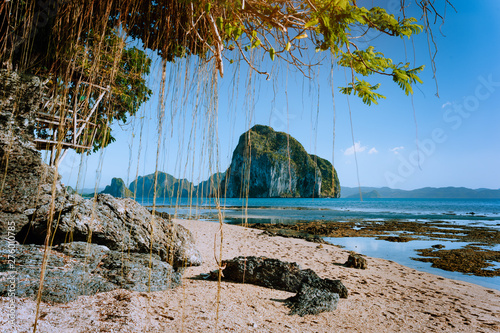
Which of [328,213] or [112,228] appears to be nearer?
[112,228]

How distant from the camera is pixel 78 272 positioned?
218 cm

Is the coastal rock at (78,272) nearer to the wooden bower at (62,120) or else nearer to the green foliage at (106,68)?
the wooden bower at (62,120)

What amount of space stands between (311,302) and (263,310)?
1.75 ft

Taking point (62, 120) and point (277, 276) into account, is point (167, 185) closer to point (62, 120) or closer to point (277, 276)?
point (62, 120)

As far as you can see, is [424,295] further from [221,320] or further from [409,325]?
[221,320]

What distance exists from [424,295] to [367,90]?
3495mm

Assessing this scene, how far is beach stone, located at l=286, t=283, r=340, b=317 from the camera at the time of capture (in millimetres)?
2488

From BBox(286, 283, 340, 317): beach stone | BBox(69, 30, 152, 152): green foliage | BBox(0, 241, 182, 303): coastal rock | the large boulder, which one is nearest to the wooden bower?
BBox(69, 30, 152, 152): green foliage

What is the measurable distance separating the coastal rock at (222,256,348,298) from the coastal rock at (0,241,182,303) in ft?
2.52

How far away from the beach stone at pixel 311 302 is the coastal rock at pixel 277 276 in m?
0.28

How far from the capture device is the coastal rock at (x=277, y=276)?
3074 mm

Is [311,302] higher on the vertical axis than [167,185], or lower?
lower

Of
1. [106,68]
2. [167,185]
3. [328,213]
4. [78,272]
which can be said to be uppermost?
[106,68]

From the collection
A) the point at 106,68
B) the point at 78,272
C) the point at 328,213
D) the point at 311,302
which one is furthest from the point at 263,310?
the point at 328,213
